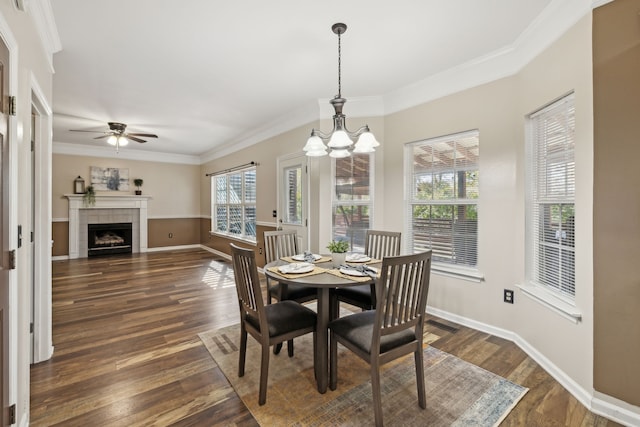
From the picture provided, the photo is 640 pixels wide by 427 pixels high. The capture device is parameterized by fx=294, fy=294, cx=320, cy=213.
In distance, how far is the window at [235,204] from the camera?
5.90 meters

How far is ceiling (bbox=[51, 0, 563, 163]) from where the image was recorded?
6.79 ft

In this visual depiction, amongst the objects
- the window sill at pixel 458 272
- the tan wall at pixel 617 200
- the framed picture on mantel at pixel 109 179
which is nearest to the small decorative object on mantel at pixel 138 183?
the framed picture on mantel at pixel 109 179

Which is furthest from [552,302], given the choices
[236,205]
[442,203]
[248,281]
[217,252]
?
[217,252]

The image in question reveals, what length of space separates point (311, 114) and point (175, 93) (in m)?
1.70

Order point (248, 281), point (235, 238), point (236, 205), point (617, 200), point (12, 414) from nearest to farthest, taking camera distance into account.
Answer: point (12, 414) < point (617, 200) < point (248, 281) < point (235, 238) < point (236, 205)

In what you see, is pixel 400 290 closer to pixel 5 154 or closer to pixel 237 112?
pixel 5 154

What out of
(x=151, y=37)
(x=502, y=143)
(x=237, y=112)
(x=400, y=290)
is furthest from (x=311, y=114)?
(x=400, y=290)

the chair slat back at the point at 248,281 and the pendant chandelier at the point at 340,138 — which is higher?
the pendant chandelier at the point at 340,138

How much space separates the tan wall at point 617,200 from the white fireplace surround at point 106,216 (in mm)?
8115

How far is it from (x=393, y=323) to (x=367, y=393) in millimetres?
615

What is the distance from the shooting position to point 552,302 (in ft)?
7.14

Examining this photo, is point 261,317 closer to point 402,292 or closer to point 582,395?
point 402,292

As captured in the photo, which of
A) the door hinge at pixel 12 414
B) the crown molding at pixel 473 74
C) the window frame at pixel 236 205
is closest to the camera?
the door hinge at pixel 12 414

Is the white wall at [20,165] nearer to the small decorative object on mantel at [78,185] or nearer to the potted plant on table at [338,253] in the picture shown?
the potted plant on table at [338,253]
